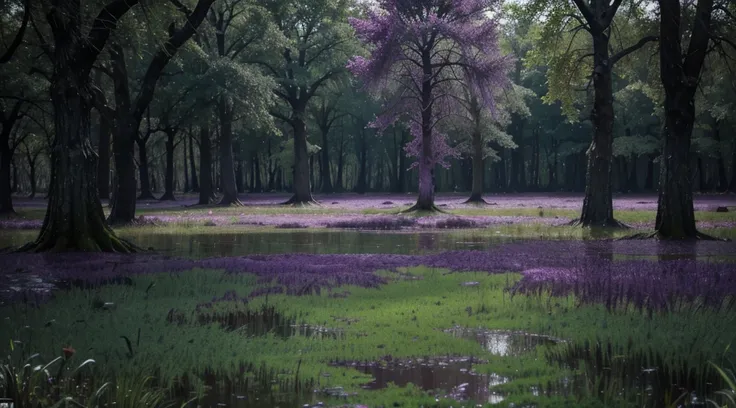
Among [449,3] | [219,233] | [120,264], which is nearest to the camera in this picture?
[120,264]

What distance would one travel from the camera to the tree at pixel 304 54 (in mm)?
54281

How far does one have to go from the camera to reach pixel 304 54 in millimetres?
56094

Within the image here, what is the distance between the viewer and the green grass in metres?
7.12

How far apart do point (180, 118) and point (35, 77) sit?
9.82 meters

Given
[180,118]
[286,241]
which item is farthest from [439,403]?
[180,118]

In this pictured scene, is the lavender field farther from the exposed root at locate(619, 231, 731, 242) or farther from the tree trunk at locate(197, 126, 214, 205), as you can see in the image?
the tree trunk at locate(197, 126, 214, 205)

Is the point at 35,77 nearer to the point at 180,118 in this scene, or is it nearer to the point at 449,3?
the point at 180,118

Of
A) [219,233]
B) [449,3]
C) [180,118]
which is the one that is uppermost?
[449,3]

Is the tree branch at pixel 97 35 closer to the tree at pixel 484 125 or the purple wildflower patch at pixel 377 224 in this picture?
the purple wildflower patch at pixel 377 224

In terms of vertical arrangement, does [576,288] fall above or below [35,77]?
below

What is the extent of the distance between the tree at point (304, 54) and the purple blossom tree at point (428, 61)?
44.7ft

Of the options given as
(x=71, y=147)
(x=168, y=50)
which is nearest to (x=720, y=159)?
(x=168, y=50)

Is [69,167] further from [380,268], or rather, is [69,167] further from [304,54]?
[304,54]

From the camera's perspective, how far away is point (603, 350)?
26.0 feet
